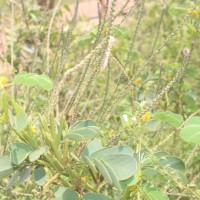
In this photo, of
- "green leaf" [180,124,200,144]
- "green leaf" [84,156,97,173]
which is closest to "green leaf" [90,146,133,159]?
"green leaf" [84,156,97,173]

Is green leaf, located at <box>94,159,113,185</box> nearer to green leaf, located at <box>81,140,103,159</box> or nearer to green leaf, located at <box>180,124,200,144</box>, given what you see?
green leaf, located at <box>81,140,103,159</box>

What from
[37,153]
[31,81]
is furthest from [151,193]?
[31,81]

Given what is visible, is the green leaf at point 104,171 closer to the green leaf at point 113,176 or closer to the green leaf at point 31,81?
the green leaf at point 113,176

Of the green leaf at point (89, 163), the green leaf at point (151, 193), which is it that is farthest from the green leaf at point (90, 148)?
the green leaf at point (151, 193)

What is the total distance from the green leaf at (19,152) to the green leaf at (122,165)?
0.61 ft

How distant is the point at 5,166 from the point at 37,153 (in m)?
0.09

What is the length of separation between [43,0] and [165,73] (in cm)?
70

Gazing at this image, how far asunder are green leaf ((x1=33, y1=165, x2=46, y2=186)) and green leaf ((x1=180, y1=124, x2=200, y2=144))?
323 millimetres

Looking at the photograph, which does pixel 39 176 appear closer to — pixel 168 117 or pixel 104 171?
pixel 104 171

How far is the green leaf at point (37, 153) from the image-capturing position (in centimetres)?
101

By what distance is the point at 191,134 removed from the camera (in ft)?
3.37

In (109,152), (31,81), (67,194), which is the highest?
(31,81)

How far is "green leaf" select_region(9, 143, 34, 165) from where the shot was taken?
3.38ft

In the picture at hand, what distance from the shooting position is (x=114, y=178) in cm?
97
